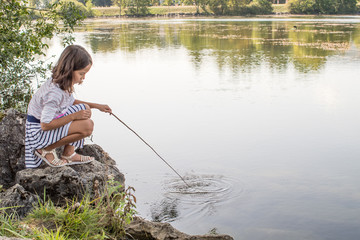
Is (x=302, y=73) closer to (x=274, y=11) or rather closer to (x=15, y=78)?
(x=15, y=78)

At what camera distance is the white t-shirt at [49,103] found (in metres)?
3.78

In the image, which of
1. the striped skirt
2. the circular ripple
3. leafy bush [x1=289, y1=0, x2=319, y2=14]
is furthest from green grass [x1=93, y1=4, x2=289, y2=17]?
the striped skirt

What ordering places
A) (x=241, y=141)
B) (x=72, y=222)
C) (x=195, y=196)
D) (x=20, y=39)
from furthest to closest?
(x=241, y=141), (x=20, y=39), (x=195, y=196), (x=72, y=222)

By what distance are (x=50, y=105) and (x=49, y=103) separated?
0.02 m

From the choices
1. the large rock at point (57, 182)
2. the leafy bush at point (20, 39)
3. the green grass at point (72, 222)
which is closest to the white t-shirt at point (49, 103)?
the large rock at point (57, 182)

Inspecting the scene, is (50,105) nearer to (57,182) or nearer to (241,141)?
(57,182)

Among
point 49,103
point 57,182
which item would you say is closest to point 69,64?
point 49,103

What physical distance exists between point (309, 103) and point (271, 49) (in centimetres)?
983

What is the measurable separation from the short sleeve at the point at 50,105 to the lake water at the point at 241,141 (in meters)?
2.05

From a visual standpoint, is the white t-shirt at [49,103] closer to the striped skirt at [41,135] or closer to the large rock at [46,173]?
the striped skirt at [41,135]

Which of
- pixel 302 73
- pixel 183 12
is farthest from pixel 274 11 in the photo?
pixel 302 73

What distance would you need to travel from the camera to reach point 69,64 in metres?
3.80

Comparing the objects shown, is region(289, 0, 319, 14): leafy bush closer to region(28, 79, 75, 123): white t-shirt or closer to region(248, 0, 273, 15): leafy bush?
region(248, 0, 273, 15): leafy bush

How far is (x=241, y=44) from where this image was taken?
22.5m
